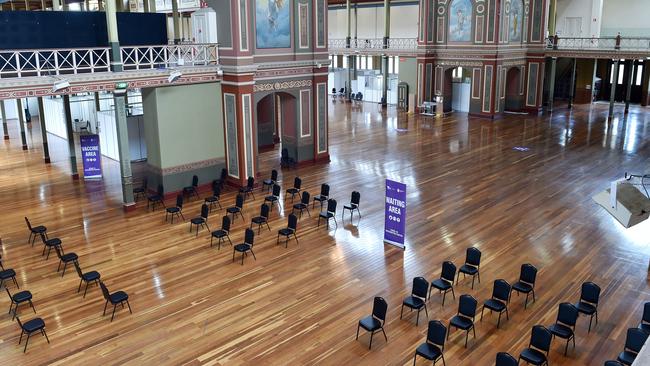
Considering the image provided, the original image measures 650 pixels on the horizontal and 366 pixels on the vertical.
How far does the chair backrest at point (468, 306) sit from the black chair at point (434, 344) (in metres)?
1.05

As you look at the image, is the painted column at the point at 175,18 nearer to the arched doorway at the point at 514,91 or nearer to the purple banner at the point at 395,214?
the purple banner at the point at 395,214

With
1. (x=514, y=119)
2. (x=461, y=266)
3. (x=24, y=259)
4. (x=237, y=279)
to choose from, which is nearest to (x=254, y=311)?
(x=237, y=279)

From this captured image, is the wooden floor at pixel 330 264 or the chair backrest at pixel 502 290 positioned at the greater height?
the chair backrest at pixel 502 290

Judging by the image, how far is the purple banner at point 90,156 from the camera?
20.0 metres

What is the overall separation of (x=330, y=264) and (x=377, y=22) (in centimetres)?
3366

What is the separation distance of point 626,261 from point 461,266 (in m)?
4.00

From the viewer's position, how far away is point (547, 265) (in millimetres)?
12961

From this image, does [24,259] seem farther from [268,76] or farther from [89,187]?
[268,76]

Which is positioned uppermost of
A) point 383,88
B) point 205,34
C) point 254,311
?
point 205,34

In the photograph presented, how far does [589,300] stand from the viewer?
10273 millimetres

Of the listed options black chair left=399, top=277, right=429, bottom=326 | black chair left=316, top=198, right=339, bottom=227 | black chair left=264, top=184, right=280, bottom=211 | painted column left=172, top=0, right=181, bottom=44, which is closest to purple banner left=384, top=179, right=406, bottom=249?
black chair left=316, top=198, right=339, bottom=227

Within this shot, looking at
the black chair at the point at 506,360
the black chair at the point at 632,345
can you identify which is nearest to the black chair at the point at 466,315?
the black chair at the point at 506,360

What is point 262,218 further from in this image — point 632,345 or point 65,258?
point 632,345

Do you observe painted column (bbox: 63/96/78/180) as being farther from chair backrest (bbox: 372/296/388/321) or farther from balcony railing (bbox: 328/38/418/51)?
balcony railing (bbox: 328/38/418/51)
